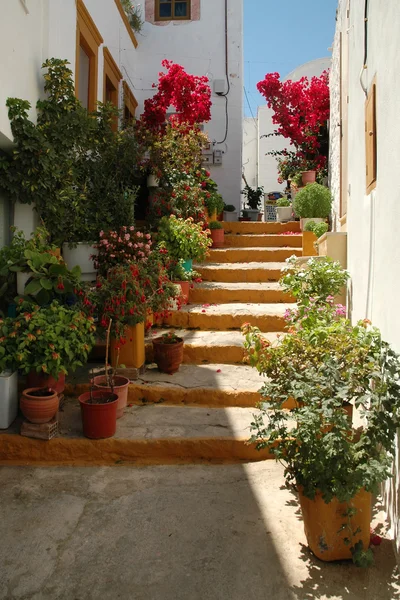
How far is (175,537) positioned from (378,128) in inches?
118

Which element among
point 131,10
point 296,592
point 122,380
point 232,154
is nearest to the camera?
point 296,592

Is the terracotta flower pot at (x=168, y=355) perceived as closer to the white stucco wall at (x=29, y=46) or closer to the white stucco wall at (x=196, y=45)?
the white stucco wall at (x=29, y=46)

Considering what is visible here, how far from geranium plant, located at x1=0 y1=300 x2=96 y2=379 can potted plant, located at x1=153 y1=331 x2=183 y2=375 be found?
1177mm

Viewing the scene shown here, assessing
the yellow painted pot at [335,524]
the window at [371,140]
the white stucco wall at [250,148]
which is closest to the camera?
the yellow painted pot at [335,524]

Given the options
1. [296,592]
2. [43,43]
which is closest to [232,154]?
[43,43]

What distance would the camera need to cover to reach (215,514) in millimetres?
3561

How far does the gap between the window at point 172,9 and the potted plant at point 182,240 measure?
661cm

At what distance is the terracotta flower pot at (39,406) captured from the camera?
4336 millimetres

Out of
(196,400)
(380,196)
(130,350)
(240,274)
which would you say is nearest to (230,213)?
(240,274)

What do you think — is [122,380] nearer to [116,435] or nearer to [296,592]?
[116,435]

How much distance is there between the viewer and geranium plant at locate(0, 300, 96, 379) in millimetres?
4344

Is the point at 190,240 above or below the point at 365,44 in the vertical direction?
below

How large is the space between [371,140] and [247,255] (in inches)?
196

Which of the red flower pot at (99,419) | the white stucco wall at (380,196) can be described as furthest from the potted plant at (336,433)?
the red flower pot at (99,419)
